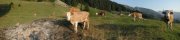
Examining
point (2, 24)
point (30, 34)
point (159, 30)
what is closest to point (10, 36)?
point (30, 34)

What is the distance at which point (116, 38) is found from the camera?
28.5m

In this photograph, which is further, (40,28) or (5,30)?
(5,30)

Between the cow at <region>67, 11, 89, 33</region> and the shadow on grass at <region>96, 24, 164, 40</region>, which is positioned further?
the cow at <region>67, 11, 89, 33</region>

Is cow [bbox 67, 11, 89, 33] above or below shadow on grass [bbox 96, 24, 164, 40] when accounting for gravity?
above

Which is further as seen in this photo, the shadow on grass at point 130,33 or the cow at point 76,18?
the cow at point 76,18

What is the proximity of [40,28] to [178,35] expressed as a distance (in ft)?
37.2

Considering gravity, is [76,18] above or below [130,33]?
above

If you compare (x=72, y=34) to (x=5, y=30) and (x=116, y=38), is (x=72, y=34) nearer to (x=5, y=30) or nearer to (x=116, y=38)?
(x=116, y=38)

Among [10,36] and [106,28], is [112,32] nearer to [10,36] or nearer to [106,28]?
[106,28]

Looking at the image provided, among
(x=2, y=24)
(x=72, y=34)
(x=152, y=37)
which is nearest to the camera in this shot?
(x=152, y=37)

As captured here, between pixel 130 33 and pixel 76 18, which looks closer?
pixel 130 33

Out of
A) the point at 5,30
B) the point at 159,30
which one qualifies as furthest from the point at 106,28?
the point at 5,30

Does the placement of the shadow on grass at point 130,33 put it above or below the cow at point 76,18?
below

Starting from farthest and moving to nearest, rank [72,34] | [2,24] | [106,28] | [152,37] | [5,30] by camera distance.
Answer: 1. [2,24]
2. [5,30]
3. [106,28]
4. [72,34]
5. [152,37]
